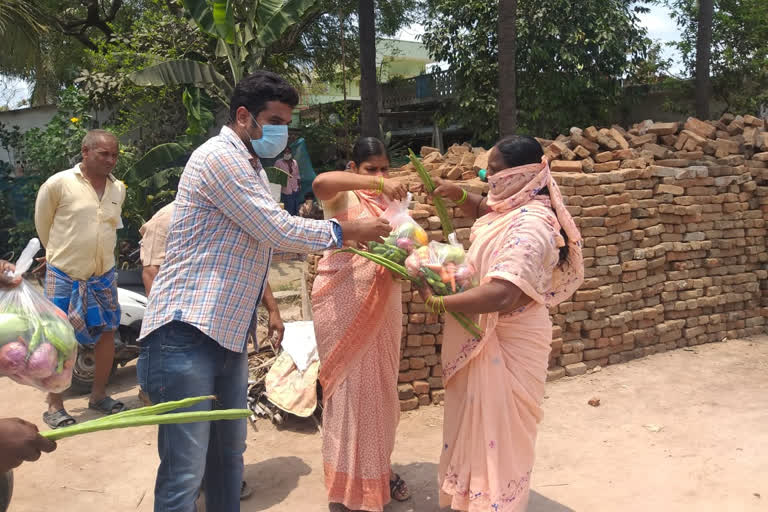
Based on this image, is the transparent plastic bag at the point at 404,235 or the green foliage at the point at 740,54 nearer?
the transparent plastic bag at the point at 404,235

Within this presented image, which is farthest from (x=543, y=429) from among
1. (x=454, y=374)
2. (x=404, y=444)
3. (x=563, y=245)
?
(x=563, y=245)

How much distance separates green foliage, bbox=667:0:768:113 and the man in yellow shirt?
12.3 m

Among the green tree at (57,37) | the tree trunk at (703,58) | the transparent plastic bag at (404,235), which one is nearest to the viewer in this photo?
the transparent plastic bag at (404,235)

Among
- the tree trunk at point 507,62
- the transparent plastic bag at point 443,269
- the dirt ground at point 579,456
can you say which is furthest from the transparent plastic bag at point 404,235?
the tree trunk at point 507,62

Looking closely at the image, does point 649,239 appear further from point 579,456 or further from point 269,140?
point 269,140

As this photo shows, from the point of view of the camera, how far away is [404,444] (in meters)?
4.35

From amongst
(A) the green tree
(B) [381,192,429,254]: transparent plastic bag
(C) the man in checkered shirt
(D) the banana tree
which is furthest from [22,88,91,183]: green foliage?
(C) the man in checkered shirt

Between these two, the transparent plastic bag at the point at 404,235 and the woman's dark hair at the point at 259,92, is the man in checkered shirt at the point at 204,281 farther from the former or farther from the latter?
the transparent plastic bag at the point at 404,235

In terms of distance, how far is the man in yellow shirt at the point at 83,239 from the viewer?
4617 millimetres

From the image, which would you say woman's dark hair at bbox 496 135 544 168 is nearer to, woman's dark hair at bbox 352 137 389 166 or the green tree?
woman's dark hair at bbox 352 137 389 166

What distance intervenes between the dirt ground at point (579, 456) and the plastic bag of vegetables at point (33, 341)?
6.58 feet

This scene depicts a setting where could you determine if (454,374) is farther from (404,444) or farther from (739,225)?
(739,225)

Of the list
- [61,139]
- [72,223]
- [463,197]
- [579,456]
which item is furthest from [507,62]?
[61,139]

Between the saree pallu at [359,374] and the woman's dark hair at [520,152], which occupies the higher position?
the woman's dark hair at [520,152]
